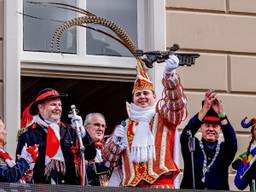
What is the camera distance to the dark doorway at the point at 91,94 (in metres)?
13.7

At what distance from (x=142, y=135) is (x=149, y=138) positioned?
7 cm

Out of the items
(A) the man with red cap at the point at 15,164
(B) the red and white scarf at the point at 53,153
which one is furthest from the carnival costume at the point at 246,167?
→ (A) the man with red cap at the point at 15,164

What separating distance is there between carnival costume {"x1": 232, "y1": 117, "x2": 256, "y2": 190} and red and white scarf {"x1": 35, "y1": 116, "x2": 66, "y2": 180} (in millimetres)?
1618

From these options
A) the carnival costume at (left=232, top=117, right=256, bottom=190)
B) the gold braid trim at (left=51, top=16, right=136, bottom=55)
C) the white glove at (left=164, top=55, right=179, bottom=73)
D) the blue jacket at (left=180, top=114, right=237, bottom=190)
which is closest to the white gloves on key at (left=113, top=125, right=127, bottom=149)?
the blue jacket at (left=180, top=114, right=237, bottom=190)

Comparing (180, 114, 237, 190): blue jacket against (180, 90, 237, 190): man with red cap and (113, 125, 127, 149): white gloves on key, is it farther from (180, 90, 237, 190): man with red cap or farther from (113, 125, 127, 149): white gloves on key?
(113, 125, 127, 149): white gloves on key

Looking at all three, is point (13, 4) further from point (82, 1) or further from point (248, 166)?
point (248, 166)

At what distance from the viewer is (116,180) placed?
12133 mm

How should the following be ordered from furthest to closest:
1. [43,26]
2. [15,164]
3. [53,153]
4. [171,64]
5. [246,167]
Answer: [43,26]
[246,167]
[53,153]
[171,64]
[15,164]

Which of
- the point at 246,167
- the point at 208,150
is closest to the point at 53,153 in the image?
the point at 208,150

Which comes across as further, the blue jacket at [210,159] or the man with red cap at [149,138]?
the blue jacket at [210,159]

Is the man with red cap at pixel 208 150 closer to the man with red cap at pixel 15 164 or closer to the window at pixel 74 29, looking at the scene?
the man with red cap at pixel 15 164

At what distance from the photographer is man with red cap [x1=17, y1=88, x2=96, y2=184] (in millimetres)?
11836

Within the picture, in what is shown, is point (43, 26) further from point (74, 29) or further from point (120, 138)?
point (120, 138)

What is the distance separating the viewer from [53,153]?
11859 millimetres
